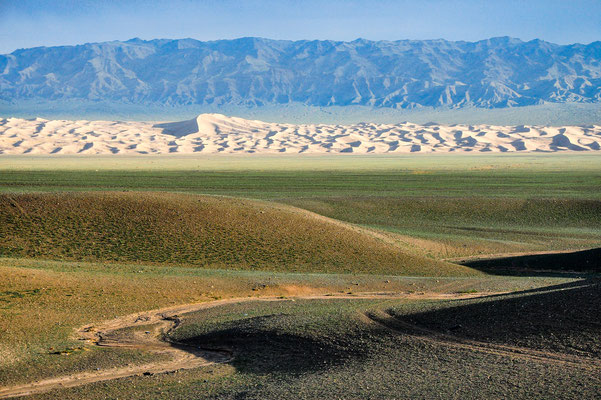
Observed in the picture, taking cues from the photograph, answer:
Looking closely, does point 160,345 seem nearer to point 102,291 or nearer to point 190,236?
point 102,291

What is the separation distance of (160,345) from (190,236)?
15622 millimetres

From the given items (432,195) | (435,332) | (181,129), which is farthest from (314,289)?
(181,129)

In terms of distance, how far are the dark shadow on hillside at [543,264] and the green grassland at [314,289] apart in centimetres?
12

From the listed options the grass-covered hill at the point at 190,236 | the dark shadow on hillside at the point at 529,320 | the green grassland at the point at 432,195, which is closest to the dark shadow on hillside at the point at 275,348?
the dark shadow on hillside at the point at 529,320

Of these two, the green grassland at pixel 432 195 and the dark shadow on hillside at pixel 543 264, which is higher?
the green grassland at pixel 432 195

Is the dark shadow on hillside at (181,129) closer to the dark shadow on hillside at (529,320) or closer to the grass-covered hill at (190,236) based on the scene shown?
the grass-covered hill at (190,236)

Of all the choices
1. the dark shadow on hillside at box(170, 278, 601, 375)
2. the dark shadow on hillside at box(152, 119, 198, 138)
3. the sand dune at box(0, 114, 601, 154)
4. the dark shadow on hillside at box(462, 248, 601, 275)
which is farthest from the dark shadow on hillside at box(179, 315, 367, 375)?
the dark shadow on hillside at box(152, 119, 198, 138)

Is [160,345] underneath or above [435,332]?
underneath

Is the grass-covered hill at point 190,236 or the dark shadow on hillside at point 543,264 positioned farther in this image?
the dark shadow on hillside at point 543,264

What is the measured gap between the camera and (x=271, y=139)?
577ft

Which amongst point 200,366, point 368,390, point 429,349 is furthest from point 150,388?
point 429,349

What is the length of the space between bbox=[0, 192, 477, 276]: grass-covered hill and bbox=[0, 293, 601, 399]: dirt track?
29.0ft

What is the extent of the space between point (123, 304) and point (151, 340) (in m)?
4.09

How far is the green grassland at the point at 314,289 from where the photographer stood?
43.9 ft
